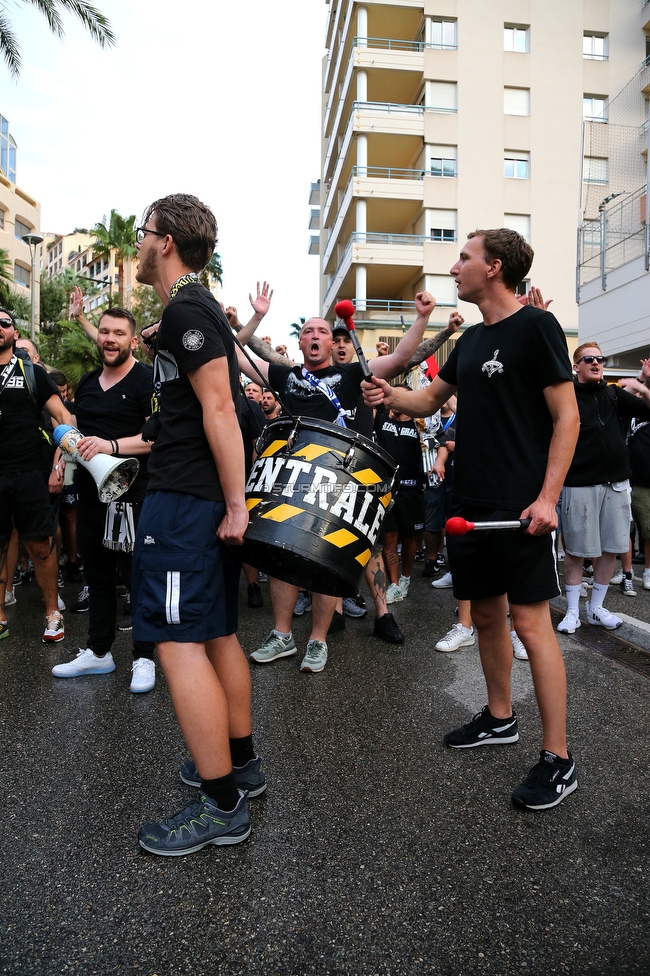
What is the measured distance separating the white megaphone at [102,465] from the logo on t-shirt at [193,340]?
1.56 meters

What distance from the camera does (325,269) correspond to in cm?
4378

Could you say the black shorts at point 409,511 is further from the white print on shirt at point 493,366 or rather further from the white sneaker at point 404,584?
the white print on shirt at point 493,366

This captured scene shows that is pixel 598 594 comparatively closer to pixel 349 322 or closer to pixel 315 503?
pixel 349 322

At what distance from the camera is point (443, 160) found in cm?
3011

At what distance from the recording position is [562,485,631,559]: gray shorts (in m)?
5.44

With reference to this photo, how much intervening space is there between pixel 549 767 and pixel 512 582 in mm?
749

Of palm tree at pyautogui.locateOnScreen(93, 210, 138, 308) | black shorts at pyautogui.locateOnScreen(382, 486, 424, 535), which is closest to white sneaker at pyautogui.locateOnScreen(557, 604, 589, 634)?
black shorts at pyautogui.locateOnScreen(382, 486, 424, 535)

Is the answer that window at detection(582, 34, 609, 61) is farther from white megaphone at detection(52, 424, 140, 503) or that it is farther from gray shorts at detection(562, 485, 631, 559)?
white megaphone at detection(52, 424, 140, 503)

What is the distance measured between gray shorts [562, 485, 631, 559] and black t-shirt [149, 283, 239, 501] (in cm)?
386

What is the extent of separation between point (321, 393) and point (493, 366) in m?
1.73

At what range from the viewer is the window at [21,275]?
152ft

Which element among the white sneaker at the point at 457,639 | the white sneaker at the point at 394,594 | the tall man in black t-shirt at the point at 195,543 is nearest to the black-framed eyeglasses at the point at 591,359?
the white sneaker at the point at 457,639

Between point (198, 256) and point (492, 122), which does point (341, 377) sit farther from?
point (492, 122)

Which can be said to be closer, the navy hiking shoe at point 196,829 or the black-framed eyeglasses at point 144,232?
the navy hiking shoe at point 196,829
